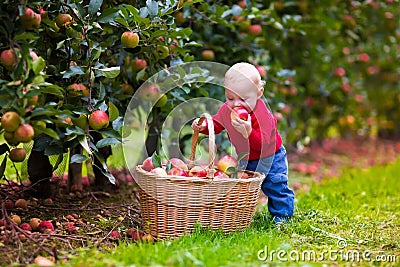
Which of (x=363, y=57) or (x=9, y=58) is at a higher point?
(x=9, y=58)

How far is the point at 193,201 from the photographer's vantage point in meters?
2.62

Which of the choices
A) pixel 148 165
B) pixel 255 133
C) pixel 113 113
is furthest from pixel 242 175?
pixel 113 113

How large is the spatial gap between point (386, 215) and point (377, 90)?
3.95 m

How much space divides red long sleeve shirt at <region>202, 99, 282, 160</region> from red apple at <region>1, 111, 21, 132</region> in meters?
1.02

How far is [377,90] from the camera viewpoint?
7.14m

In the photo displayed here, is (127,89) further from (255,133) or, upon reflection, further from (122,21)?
(255,133)

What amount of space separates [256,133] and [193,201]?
1.68 ft

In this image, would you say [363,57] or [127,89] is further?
[363,57]

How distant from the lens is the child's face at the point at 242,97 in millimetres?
2854

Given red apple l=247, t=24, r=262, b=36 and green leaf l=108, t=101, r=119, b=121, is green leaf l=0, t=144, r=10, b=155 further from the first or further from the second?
red apple l=247, t=24, r=262, b=36

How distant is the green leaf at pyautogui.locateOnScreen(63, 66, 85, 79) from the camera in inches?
108

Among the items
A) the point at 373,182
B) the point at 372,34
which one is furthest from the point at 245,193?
the point at 372,34

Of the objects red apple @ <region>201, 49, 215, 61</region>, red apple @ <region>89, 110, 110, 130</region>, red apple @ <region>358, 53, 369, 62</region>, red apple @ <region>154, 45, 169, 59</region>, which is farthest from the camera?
red apple @ <region>358, 53, 369, 62</region>

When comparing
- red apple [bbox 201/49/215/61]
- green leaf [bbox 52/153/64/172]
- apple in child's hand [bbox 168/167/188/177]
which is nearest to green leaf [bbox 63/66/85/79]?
green leaf [bbox 52/153/64/172]
